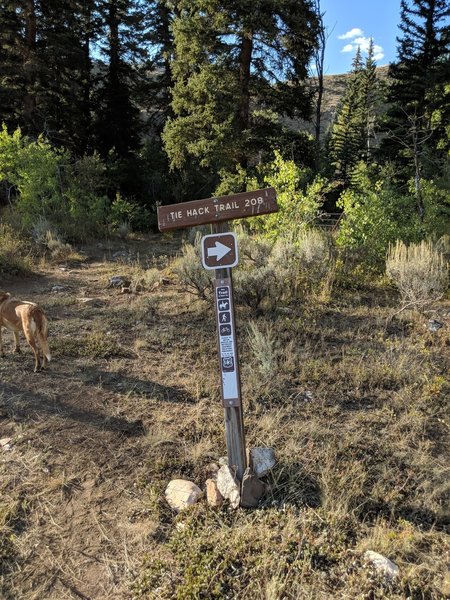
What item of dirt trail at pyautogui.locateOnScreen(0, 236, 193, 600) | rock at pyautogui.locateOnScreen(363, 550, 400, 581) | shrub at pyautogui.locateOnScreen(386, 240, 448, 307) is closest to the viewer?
rock at pyautogui.locateOnScreen(363, 550, 400, 581)

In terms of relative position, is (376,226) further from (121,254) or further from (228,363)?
(121,254)

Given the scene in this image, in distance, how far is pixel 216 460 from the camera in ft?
11.2

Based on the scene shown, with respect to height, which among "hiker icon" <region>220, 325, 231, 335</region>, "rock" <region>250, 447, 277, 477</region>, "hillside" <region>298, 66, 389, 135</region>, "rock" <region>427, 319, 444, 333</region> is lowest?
"rock" <region>250, 447, 277, 477</region>

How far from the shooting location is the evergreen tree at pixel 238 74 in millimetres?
13234

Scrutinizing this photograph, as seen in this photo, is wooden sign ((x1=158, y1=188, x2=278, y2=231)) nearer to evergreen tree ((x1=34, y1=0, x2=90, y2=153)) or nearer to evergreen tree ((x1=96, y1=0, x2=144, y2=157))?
evergreen tree ((x1=34, y1=0, x2=90, y2=153))

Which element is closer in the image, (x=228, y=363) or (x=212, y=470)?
(x=228, y=363)

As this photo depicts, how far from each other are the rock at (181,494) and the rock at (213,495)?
8 centimetres

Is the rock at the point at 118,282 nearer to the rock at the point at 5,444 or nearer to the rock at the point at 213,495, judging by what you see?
the rock at the point at 5,444

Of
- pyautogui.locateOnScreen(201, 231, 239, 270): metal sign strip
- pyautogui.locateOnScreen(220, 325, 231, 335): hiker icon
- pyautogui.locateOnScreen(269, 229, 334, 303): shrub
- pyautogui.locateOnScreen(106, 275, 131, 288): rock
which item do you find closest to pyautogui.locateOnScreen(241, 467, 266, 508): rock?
pyautogui.locateOnScreen(220, 325, 231, 335): hiker icon

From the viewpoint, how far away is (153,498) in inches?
119

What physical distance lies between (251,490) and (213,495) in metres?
0.27

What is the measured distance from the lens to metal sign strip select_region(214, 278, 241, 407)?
301 cm

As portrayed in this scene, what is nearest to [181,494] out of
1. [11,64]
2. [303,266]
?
[303,266]

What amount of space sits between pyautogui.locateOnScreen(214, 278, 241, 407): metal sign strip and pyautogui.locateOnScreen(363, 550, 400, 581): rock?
118 cm
